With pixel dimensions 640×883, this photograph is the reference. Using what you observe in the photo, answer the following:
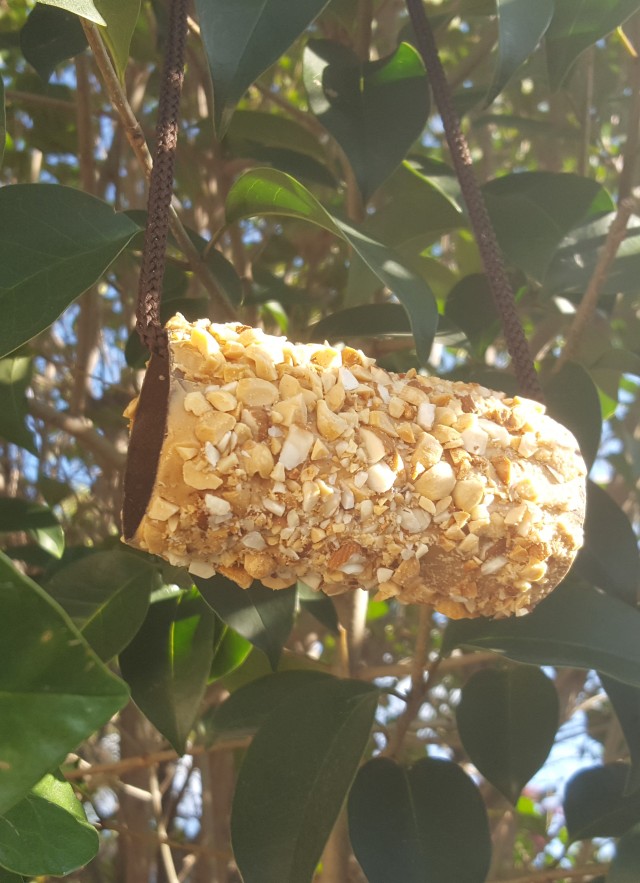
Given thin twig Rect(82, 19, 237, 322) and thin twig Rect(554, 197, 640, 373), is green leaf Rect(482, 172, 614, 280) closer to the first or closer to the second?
thin twig Rect(554, 197, 640, 373)

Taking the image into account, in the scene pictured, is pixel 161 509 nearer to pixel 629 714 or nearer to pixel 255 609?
pixel 255 609

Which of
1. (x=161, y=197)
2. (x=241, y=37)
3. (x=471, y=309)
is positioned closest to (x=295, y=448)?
(x=161, y=197)

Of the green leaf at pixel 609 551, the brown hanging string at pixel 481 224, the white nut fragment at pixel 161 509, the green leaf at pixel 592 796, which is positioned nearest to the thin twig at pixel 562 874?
the green leaf at pixel 592 796

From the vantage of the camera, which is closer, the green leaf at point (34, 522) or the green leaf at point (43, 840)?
the green leaf at point (43, 840)

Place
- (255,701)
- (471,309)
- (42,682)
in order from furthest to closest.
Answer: (471,309) → (255,701) → (42,682)

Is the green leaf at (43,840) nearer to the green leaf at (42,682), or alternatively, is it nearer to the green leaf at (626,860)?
the green leaf at (42,682)
